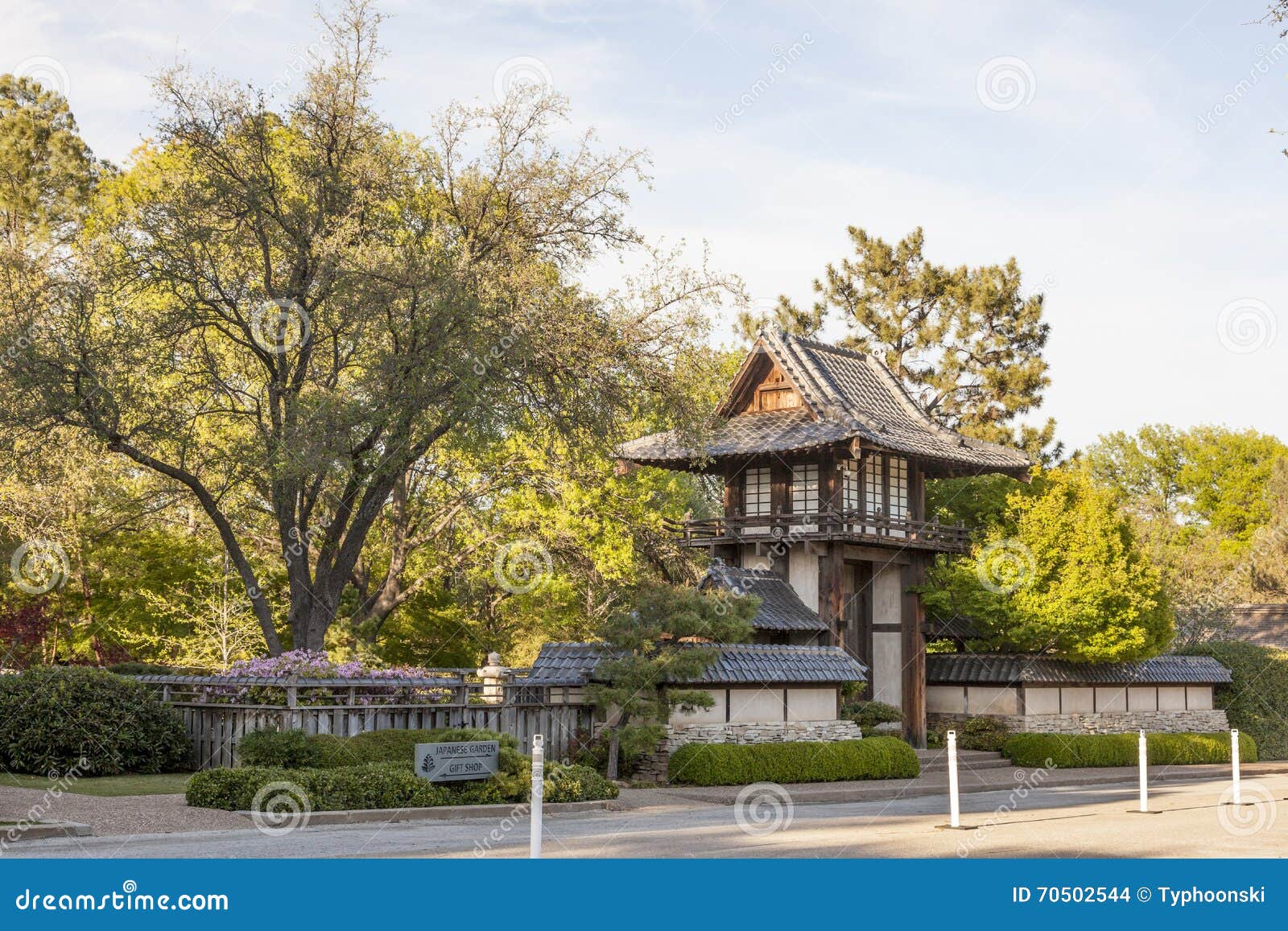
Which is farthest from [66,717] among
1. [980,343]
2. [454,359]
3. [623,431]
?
[980,343]

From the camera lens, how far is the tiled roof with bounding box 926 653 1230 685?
3684cm

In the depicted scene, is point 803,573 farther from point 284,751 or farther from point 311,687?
point 284,751

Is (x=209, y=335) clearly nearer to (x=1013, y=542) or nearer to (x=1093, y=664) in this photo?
(x=1013, y=542)

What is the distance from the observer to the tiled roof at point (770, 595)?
109 ft

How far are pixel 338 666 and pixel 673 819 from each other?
22.5ft

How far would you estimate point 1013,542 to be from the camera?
3759cm

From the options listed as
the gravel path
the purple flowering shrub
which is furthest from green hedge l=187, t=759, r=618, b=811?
the purple flowering shrub

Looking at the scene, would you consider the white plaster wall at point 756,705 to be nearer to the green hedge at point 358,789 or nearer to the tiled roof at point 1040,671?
the green hedge at point 358,789

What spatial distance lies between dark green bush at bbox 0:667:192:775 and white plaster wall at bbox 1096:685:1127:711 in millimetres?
26302

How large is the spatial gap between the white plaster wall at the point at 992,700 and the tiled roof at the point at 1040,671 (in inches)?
8.4

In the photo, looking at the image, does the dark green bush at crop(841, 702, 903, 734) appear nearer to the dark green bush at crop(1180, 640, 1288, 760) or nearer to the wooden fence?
the wooden fence

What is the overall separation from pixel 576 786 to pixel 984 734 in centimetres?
1918

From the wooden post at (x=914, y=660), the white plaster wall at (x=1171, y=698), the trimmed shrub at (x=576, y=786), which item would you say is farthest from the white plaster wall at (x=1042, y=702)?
the trimmed shrub at (x=576, y=786)

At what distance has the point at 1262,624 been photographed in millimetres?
53219
